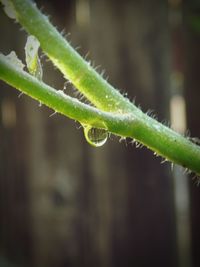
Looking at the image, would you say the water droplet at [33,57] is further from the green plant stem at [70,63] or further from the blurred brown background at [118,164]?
the blurred brown background at [118,164]

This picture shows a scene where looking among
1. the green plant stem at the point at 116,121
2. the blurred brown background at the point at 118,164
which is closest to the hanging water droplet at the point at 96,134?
the green plant stem at the point at 116,121

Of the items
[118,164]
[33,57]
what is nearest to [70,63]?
[33,57]

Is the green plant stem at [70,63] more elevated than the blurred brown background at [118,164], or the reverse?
the blurred brown background at [118,164]

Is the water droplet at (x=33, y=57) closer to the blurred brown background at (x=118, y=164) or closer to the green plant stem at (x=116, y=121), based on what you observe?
the green plant stem at (x=116, y=121)

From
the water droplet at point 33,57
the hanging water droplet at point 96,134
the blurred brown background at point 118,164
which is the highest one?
the blurred brown background at point 118,164

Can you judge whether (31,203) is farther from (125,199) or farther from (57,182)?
(125,199)

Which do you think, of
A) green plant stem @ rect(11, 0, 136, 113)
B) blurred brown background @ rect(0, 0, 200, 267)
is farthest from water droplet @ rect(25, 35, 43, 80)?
blurred brown background @ rect(0, 0, 200, 267)

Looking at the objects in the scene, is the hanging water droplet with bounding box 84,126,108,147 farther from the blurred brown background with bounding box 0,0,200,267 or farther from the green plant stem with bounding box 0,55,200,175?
the blurred brown background with bounding box 0,0,200,267

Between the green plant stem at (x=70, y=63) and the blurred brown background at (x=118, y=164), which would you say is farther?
the blurred brown background at (x=118, y=164)
